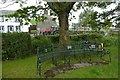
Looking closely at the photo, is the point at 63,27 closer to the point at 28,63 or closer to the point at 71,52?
the point at 71,52

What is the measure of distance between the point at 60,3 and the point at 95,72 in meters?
5.11

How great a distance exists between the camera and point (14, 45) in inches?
579

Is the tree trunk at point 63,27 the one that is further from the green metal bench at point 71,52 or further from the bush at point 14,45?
the bush at point 14,45

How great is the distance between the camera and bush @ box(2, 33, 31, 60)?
561 inches

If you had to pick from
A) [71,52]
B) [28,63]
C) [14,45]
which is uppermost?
[14,45]

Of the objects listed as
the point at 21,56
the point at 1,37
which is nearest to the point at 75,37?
the point at 21,56

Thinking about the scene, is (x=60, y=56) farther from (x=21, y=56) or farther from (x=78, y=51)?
(x=21, y=56)

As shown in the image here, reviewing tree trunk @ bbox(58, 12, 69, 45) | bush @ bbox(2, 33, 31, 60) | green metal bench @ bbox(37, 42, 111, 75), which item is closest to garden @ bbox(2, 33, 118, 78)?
bush @ bbox(2, 33, 31, 60)

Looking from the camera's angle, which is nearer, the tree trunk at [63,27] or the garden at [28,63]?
the garden at [28,63]

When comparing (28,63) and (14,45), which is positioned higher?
(14,45)

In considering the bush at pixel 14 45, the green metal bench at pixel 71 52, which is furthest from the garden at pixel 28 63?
the green metal bench at pixel 71 52

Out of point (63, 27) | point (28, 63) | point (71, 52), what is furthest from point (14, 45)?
point (71, 52)

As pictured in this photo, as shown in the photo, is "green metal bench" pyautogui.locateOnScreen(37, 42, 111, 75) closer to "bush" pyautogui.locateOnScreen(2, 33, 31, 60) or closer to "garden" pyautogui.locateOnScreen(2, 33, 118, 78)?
"garden" pyautogui.locateOnScreen(2, 33, 118, 78)

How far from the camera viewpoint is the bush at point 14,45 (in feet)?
46.7
